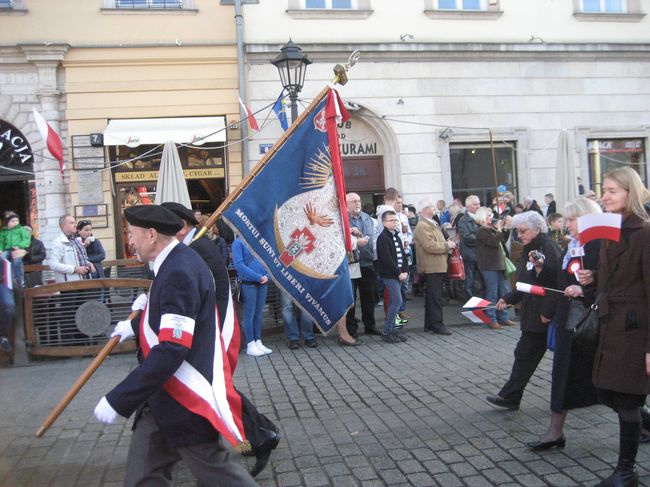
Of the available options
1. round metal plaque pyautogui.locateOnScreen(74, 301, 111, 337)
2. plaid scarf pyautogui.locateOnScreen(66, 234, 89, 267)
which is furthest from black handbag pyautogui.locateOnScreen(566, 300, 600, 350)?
plaid scarf pyautogui.locateOnScreen(66, 234, 89, 267)

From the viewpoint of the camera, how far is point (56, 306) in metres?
7.97

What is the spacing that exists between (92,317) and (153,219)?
555cm

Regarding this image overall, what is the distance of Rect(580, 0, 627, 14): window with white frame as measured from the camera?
16.5 metres

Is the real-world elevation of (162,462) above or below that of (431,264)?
below

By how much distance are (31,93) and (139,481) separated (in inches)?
515

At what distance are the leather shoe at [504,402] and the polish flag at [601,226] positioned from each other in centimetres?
193

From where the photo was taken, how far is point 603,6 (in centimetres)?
1670

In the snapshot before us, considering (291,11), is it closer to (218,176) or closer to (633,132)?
(218,176)

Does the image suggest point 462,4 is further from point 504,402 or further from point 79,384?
point 79,384

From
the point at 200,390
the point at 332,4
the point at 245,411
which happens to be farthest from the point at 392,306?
the point at 332,4

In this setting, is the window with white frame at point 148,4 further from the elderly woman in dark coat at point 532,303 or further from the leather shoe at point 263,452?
the leather shoe at point 263,452

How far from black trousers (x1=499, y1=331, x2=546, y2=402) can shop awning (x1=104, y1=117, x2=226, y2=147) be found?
1014cm

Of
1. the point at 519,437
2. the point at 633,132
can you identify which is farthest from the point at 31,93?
the point at 633,132

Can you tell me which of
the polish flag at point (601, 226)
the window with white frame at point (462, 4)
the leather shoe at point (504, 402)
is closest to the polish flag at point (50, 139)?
the window with white frame at point (462, 4)
